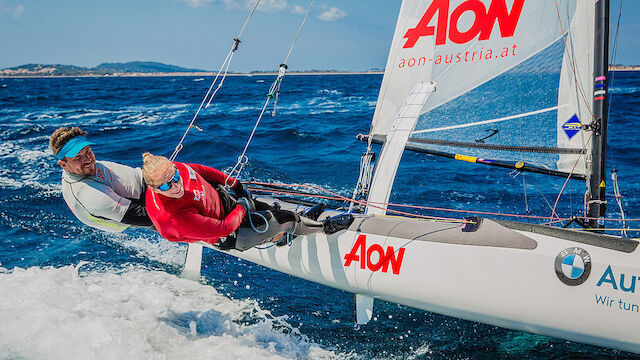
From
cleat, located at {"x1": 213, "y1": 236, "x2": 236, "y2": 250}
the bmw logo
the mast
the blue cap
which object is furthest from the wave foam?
the mast

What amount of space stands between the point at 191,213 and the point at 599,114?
242 centimetres

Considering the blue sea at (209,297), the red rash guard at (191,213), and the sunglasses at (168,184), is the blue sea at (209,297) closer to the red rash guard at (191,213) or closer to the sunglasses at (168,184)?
the red rash guard at (191,213)

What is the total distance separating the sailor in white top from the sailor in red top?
297 mm

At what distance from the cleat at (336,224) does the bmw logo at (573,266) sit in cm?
121

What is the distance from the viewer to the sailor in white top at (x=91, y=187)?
224 centimetres

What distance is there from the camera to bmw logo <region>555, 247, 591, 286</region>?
2.31m

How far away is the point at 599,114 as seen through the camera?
9.30ft

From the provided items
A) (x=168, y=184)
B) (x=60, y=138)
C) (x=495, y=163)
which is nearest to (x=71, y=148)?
(x=60, y=138)

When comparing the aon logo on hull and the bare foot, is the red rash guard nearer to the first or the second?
the bare foot

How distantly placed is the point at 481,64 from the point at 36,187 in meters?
5.12

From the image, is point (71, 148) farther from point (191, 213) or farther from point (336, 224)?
point (336, 224)

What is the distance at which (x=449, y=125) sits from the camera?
12.0 ft

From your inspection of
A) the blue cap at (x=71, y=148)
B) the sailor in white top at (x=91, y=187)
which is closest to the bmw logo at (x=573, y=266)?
the sailor in white top at (x=91, y=187)

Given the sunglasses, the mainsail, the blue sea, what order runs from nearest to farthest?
the sunglasses, the blue sea, the mainsail
